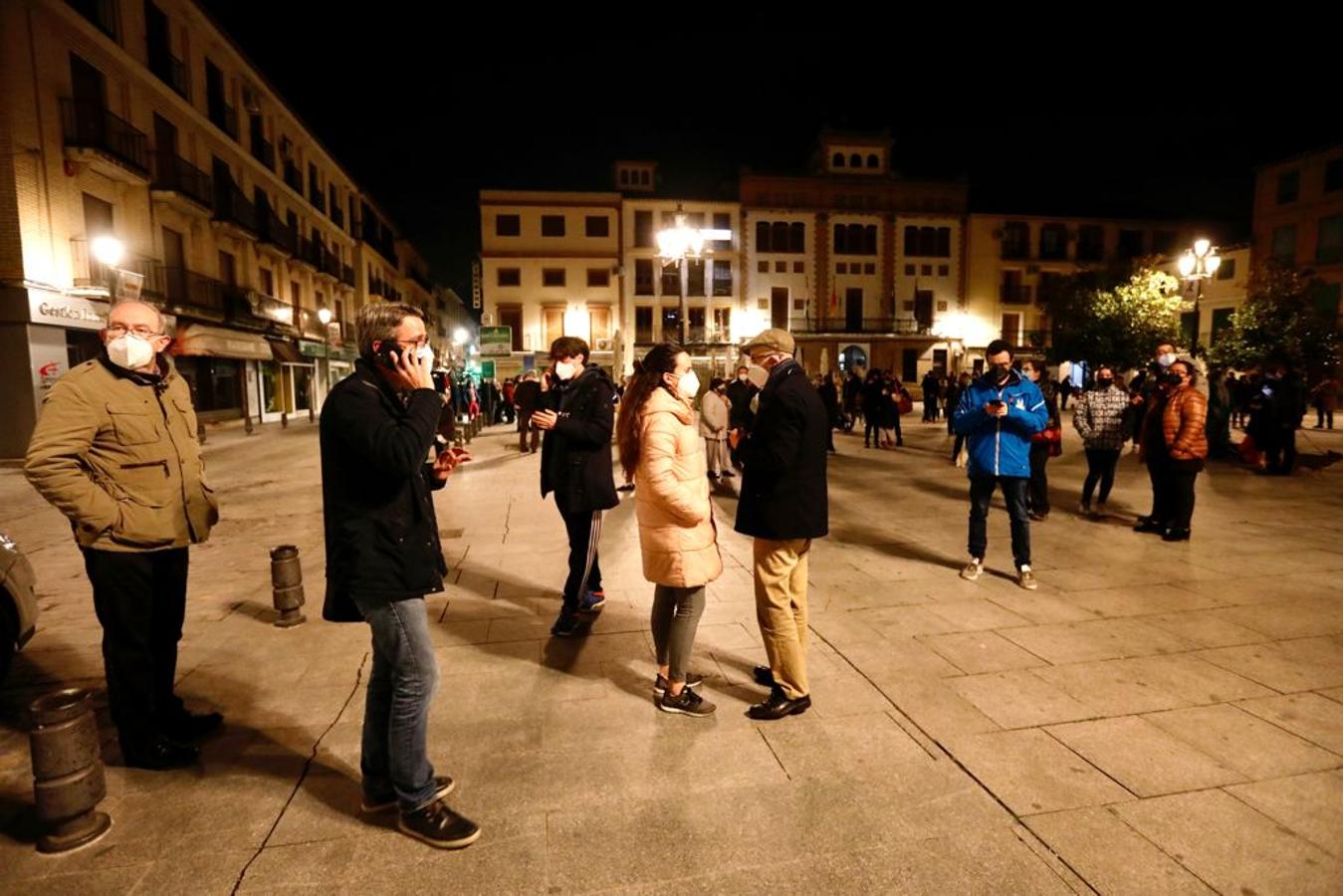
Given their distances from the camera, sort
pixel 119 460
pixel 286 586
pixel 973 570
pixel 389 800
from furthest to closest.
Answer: pixel 973 570
pixel 286 586
pixel 119 460
pixel 389 800

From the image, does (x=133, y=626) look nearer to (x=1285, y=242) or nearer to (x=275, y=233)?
(x=275, y=233)

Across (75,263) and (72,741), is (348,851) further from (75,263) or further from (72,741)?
(75,263)

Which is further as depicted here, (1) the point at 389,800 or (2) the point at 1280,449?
(2) the point at 1280,449

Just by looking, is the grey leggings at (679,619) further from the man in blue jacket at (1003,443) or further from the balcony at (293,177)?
the balcony at (293,177)

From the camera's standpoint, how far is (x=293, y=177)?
28344 mm

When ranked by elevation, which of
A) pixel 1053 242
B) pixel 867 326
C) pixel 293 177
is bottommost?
pixel 867 326

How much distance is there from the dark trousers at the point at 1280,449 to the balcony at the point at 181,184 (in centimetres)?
2521

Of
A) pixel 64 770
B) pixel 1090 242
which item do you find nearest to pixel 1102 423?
pixel 64 770

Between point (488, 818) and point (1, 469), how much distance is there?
51.8 feet

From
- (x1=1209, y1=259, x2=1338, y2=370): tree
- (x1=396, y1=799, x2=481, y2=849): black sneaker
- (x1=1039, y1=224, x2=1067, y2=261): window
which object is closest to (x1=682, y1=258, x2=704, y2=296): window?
(x1=1039, y1=224, x2=1067, y2=261): window

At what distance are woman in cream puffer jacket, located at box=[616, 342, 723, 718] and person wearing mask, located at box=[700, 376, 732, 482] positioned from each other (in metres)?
6.31

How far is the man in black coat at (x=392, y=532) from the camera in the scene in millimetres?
2199

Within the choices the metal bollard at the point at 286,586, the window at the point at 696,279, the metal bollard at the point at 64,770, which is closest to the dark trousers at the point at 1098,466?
the metal bollard at the point at 286,586

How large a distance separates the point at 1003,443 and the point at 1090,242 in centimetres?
4416
